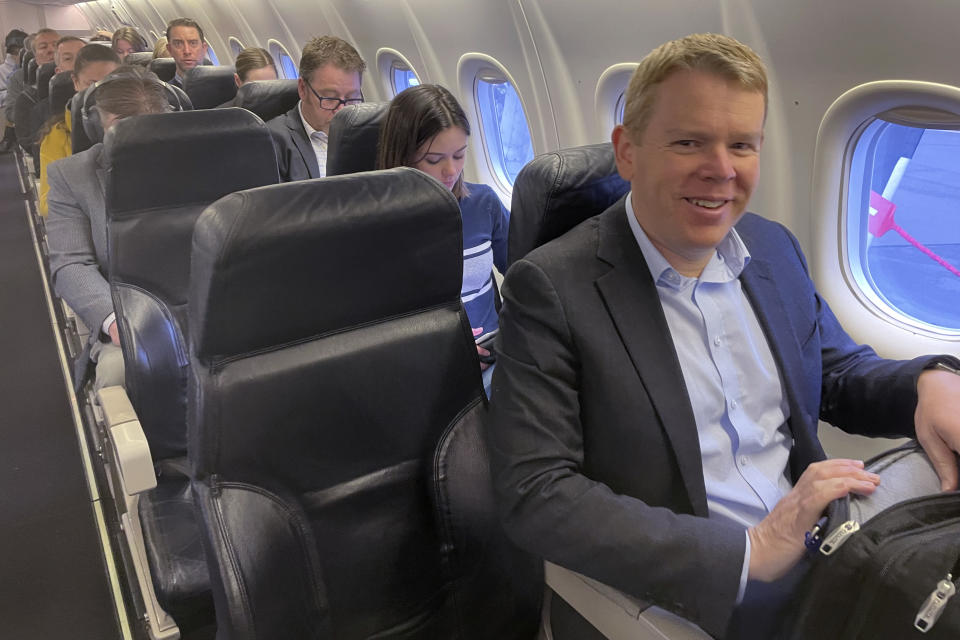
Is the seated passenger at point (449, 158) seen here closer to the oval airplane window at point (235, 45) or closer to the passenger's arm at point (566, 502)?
the passenger's arm at point (566, 502)

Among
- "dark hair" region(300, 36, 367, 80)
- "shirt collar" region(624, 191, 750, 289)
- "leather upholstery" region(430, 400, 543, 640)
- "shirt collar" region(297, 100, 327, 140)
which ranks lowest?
"leather upholstery" region(430, 400, 543, 640)

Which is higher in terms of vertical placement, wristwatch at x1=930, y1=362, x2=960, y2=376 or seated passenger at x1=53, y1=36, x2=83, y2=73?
seated passenger at x1=53, y1=36, x2=83, y2=73

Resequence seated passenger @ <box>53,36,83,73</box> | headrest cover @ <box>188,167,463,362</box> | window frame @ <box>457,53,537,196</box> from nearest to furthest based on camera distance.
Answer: headrest cover @ <box>188,167,463,362</box> → window frame @ <box>457,53,537,196</box> → seated passenger @ <box>53,36,83,73</box>

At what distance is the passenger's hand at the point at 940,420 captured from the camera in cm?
143

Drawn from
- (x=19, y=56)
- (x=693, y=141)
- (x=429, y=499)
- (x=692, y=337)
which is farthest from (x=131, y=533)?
(x=19, y=56)

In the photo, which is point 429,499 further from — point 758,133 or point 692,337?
point 758,133

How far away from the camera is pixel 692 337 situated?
159 centimetres

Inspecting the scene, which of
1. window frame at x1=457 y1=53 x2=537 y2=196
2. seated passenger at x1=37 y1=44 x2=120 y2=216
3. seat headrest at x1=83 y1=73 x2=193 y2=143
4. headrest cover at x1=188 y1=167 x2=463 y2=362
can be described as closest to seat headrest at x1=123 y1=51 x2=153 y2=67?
seated passenger at x1=37 y1=44 x2=120 y2=216

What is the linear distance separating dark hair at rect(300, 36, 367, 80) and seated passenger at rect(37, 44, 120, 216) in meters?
1.72

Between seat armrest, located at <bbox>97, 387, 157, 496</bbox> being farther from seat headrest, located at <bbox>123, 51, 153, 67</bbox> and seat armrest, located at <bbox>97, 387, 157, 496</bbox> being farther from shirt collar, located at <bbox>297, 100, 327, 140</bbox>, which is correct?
seat headrest, located at <bbox>123, 51, 153, 67</bbox>

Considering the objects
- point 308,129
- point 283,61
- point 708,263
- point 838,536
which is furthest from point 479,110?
point 283,61

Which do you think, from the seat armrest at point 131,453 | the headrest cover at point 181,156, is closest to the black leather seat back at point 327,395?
the seat armrest at point 131,453

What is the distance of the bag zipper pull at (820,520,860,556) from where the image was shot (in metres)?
1.17

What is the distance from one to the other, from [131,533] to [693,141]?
1.97 meters
